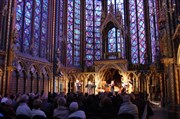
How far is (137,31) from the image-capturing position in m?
27.3

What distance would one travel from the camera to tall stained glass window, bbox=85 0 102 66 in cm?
2809

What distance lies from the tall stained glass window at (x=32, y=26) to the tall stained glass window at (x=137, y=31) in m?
10.9

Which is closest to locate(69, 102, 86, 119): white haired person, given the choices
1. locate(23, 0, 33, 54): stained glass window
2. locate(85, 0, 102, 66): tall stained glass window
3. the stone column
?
the stone column

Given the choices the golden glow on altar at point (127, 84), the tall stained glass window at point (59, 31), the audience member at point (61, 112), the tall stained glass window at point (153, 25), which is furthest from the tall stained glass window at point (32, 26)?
the audience member at point (61, 112)

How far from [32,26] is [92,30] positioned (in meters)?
10.0

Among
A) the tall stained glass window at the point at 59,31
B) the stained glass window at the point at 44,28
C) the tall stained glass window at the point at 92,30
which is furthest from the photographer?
the tall stained glass window at the point at 92,30

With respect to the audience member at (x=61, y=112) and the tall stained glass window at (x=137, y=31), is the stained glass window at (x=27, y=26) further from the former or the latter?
the audience member at (x=61, y=112)

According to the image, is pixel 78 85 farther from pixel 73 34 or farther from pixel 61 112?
pixel 61 112

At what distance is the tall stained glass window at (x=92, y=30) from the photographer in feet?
92.2

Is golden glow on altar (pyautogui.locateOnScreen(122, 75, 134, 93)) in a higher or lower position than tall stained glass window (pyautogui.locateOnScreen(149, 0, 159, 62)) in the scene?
lower

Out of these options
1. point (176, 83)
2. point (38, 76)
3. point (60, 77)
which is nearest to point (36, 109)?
point (176, 83)

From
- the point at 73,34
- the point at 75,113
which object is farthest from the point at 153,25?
the point at 75,113

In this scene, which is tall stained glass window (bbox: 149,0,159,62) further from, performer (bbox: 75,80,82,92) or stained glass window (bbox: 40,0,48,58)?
stained glass window (bbox: 40,0,48,58)

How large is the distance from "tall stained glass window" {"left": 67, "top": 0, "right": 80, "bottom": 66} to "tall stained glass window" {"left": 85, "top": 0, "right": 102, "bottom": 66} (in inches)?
52.4
